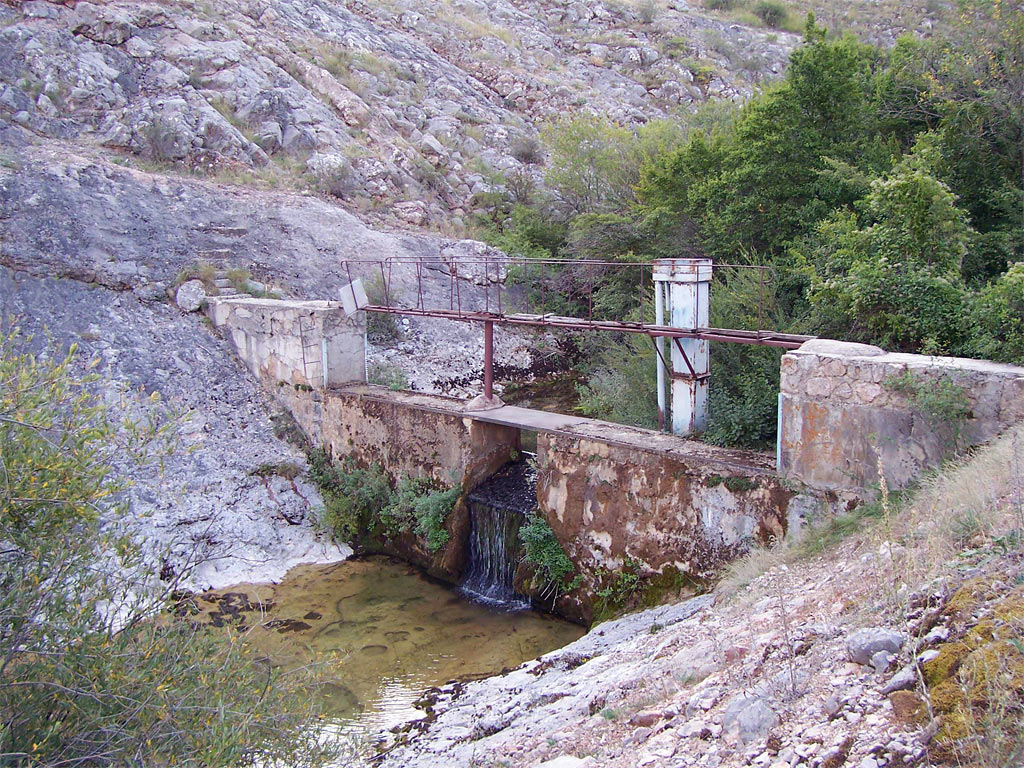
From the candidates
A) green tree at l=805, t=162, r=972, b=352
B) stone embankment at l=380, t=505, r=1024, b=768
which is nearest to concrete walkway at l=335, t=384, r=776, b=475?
stone embankment at l=380, t=505, r=1024, b=768

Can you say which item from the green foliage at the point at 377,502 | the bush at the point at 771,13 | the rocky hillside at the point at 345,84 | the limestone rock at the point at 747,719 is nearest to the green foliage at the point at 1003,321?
the limestone rock at the point at 747,719

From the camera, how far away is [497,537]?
1119cm

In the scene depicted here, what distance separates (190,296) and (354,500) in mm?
6181

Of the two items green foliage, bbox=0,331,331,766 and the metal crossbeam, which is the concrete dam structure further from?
green foliage, bbox=0,331,331,766

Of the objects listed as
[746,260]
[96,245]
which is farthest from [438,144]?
[746,260]

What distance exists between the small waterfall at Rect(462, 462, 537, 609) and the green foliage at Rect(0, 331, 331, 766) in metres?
6.09

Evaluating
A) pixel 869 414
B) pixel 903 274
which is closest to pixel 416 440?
pixel 869 414

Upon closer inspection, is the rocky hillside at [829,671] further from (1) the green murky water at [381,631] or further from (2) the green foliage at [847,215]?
(2) the green foliage at [847,215]

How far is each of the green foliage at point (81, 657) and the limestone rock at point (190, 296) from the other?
10.9 m

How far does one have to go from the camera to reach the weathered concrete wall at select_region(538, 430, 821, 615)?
28.3 feet

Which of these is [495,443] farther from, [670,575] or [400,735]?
[400,735]

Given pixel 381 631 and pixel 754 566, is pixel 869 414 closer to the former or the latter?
pixel 754 566

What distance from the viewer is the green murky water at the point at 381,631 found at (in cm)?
859

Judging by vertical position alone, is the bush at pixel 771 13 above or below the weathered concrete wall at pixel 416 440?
above
